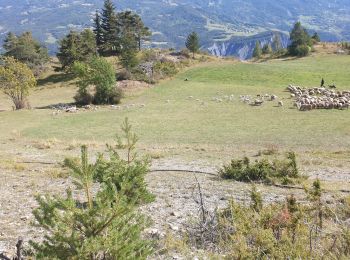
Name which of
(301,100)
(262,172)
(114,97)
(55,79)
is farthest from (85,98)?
(262,172)

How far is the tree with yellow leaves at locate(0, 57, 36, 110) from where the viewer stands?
4428cm

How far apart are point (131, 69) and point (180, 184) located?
153 ft

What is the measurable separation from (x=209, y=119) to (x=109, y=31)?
49164mm

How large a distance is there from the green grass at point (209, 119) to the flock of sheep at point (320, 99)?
122cm

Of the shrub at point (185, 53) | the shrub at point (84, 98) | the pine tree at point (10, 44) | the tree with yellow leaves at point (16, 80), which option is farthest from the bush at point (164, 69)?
the pine tree at point (10, 44)

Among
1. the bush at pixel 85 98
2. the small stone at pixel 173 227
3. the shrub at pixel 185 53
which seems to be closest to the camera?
the small stone at pixel 173 227

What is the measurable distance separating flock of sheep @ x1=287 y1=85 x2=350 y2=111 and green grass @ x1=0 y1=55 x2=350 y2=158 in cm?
122

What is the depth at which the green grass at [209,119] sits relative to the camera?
26.2 meters

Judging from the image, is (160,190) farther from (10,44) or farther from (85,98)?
(10,44)

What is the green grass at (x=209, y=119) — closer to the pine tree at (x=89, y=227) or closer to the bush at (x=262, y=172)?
the bush at (x=262, y=172)

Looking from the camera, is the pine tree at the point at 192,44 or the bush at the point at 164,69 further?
the pine tree at the point at 192,44

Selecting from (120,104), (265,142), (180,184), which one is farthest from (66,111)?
(180,184)

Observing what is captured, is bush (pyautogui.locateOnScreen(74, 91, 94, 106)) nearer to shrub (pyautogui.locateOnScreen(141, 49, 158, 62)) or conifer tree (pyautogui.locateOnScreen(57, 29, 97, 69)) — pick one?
conifer tree (pyautogui.locateOnScreen(57, 29, 97, 69))

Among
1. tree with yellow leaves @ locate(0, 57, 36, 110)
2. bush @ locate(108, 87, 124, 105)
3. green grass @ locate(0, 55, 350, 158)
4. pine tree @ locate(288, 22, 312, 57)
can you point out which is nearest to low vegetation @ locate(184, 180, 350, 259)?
green grass @ locate(0, 55, 350, 158)
